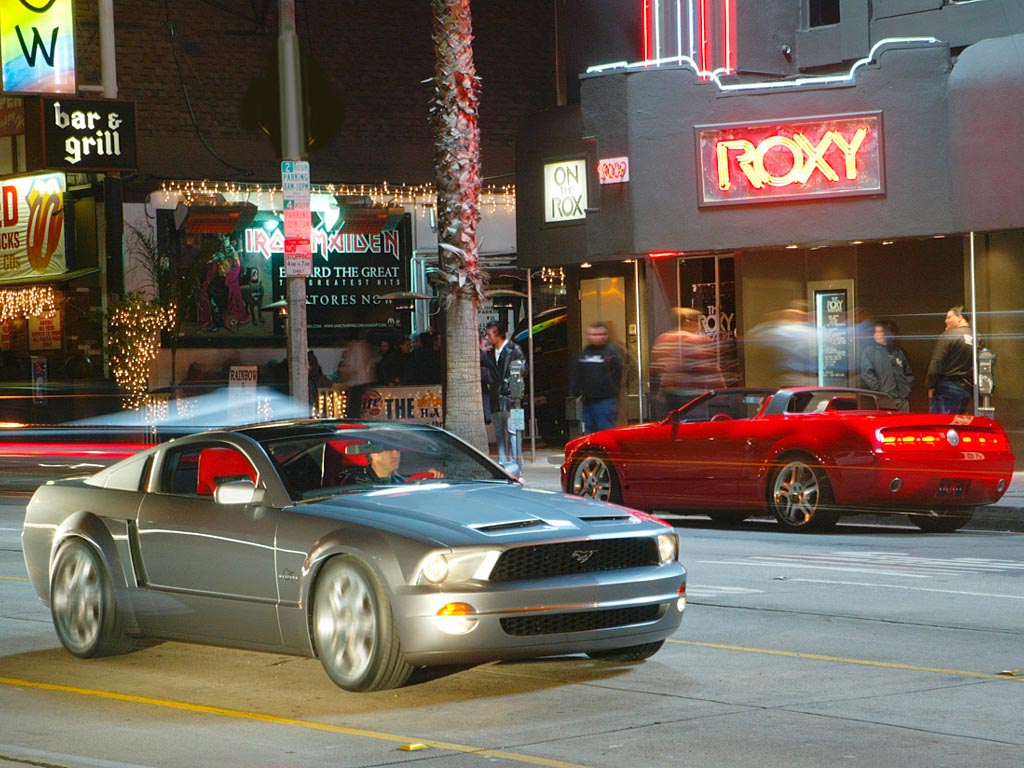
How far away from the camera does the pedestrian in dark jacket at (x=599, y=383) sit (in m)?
20.1

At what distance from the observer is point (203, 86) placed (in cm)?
3594

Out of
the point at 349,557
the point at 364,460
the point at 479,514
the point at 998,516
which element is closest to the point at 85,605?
the point at 364,460

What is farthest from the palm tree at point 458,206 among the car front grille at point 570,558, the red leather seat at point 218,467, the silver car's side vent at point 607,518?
the car front grille at point 570,558

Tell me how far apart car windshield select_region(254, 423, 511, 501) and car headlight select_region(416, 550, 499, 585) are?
41.8 inches

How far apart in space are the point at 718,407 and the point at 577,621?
10358 mm

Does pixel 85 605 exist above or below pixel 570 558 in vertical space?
below

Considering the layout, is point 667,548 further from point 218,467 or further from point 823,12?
point 823,12

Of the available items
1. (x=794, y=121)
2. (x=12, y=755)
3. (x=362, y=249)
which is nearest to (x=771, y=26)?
(x=794, y=121)

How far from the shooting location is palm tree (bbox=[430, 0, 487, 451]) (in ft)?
68.5

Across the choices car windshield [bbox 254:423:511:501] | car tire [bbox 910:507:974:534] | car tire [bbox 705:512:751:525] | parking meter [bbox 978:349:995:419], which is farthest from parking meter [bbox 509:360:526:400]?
car windshield [bbox 254:423:511:501]

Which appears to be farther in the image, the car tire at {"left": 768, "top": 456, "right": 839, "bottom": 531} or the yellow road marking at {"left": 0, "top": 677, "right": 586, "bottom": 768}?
the car tire at {"left": 768, "top": 456, "right": 839, "bottom": 531}

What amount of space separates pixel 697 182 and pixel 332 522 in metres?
16.0

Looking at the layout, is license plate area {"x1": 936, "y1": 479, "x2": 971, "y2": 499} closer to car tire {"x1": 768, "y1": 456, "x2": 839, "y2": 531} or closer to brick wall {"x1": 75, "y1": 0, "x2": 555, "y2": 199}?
car tire {"x1": 768, "y1": 456, "x2": 839, "y2": 531}

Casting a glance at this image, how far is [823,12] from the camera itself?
24547 mm
